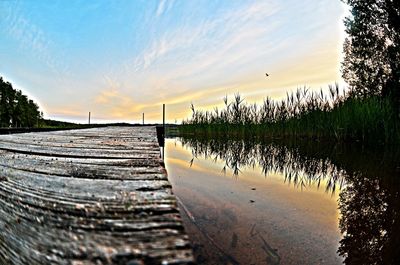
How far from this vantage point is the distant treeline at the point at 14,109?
29375 millimetres

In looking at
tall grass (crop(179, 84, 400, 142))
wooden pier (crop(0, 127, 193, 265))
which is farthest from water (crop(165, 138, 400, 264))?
tall grass (crop(179, 84, 400, 142))

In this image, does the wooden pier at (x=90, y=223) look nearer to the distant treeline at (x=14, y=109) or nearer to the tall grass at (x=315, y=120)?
the tall grass at (x=315, y=120)

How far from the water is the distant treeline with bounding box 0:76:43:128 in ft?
104

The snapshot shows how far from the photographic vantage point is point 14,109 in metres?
30.3

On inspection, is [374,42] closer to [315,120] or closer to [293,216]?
[315,120]

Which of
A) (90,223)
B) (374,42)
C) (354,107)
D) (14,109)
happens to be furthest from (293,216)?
(14,109)

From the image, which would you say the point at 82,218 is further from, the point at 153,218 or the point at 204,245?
the point at 204,245

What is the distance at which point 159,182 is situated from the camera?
33.0 inches

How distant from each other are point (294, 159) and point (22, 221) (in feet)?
15.9

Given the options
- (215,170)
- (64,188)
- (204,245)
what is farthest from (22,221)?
(215,170)

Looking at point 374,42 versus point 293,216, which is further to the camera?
point 374,42

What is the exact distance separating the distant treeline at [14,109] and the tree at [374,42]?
104 feet

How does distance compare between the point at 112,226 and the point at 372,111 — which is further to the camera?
the point at 372,111

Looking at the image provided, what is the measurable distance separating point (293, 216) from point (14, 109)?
35.2 metres
